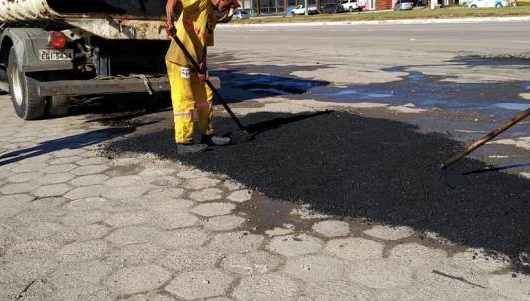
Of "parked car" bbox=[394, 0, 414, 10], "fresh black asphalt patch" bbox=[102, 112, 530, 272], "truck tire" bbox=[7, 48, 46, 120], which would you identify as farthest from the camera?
"parked car" bbox=[394, 0, 414, 10]

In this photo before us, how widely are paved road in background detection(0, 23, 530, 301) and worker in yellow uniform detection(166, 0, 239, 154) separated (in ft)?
1.02

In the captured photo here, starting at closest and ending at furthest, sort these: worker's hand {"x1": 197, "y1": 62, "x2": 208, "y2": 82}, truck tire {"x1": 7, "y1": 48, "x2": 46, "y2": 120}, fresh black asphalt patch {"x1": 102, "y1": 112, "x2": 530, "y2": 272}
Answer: fresh black asphalt patch {"x1": 102, "y1": 112, "x2": 530, "y2": 272}, worker's hand {"x1": 197, "y1": 62, "x2": 208, "y2": 82}, truck tire {"x1": 7, "y1": 48, "x2": 46, "y2": 120}

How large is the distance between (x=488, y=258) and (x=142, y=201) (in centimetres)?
259

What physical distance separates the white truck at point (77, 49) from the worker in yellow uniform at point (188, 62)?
2.03 metres

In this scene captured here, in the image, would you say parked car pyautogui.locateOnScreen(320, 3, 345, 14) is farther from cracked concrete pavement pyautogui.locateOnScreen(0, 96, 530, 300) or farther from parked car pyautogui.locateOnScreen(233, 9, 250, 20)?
cracked concrete pavement pyautogui.locateOnScreen(0, 96, 530, 300)

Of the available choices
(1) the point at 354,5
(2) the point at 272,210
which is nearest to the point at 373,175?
(2) the point at 272,210

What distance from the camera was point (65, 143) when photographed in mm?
6641

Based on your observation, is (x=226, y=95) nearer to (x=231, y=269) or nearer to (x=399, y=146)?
(x=399, y=146)

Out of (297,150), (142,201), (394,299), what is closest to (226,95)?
(297,150)

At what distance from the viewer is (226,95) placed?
1006 centimetres

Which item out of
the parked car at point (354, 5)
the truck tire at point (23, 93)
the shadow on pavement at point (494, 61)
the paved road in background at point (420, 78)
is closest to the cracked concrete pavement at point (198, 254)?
the paved road in background at point (420, 78)

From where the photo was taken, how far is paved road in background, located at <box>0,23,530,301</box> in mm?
3129

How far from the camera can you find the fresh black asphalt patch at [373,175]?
3.75 metres

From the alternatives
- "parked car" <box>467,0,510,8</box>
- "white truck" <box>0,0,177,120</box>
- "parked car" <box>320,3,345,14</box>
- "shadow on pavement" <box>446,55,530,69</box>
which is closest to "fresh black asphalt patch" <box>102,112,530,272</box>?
"white truck" <box>0,0,177,120</box>
